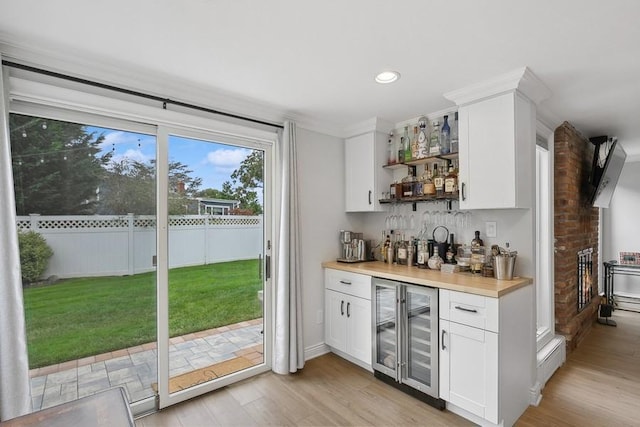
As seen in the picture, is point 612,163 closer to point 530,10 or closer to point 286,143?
point 530,10

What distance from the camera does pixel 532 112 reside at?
7.91 feet

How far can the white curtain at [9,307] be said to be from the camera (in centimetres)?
163

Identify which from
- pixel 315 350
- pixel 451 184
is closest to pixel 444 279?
pixel 451 184

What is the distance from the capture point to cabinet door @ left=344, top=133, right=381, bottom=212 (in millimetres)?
3260

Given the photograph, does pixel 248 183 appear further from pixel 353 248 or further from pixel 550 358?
pixel 550 358

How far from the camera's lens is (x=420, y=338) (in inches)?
97.5

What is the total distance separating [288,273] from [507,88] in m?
2.23

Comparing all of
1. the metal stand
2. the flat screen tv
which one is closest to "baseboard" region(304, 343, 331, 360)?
the flat screen tv

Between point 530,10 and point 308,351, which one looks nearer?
point 530,10

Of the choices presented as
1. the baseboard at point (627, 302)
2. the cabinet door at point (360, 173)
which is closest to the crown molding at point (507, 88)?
the cabinet door at point (360, 173)

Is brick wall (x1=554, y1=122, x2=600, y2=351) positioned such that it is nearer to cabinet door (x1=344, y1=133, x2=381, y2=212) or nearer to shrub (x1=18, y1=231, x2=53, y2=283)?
cabinet door (x1=344, y1=133, x2=381, y2=212)

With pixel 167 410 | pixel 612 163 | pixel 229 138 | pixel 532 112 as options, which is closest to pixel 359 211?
pixel 229 138

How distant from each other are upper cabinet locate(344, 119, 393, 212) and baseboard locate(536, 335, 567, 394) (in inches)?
74.3

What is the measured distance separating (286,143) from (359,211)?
1096 millimetres
